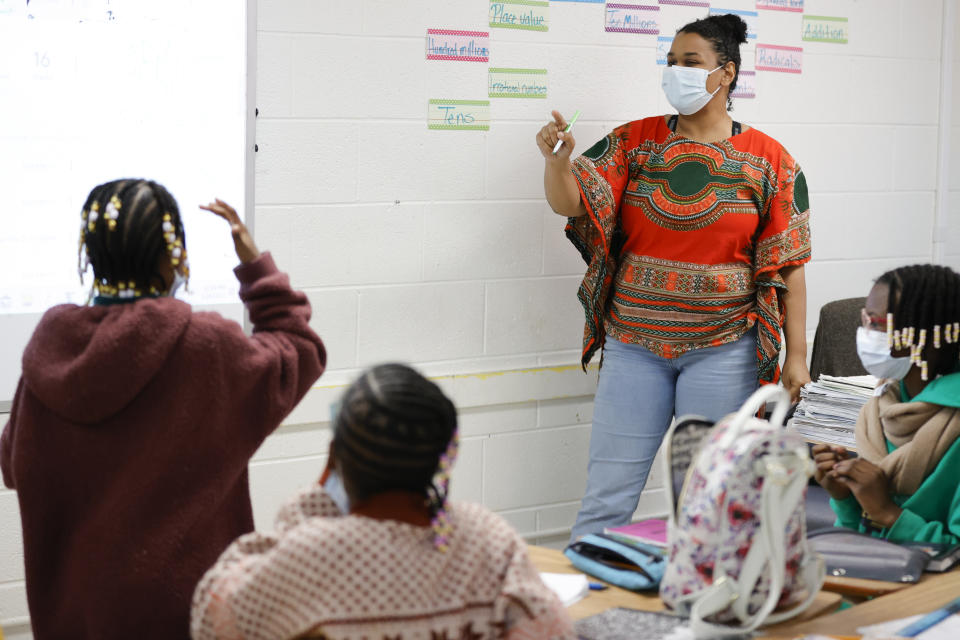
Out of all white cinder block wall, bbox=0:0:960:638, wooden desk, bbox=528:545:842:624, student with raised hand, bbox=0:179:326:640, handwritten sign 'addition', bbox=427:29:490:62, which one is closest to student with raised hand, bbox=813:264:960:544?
wooden desk, bbox=528:545:842:624

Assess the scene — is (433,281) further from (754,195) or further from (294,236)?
(754,195)

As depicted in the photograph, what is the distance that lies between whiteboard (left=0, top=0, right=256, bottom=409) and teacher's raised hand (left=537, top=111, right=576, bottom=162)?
2.44ft

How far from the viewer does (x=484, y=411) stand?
318 cm

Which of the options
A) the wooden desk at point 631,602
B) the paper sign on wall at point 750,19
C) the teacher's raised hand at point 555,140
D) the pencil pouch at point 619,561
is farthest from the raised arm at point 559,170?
the wooden desk at point 631,602

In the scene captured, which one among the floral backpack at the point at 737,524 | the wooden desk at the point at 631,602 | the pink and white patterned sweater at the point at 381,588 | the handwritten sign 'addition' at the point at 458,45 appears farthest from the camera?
the handwritten sign 'addition' at the point at 458,45

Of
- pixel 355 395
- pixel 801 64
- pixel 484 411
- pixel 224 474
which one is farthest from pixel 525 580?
pixel 801 64

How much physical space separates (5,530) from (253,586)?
1621mm

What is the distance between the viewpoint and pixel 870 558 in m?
1.77

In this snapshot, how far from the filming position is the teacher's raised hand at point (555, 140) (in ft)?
9.04

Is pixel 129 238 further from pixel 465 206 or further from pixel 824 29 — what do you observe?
pixel 824 29

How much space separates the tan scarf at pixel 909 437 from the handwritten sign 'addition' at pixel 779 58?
183 cm

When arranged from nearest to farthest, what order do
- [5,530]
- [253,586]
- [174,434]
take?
[253,586] < [174,434] < [5,530]

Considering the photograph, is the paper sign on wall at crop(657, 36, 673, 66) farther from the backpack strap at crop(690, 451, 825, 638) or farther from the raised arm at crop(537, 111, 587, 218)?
the backpack strap at crop(690, 451, 825, 638)

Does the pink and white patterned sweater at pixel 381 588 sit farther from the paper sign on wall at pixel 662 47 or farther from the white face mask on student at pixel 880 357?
the paper sign on wall at pixel 662 47
